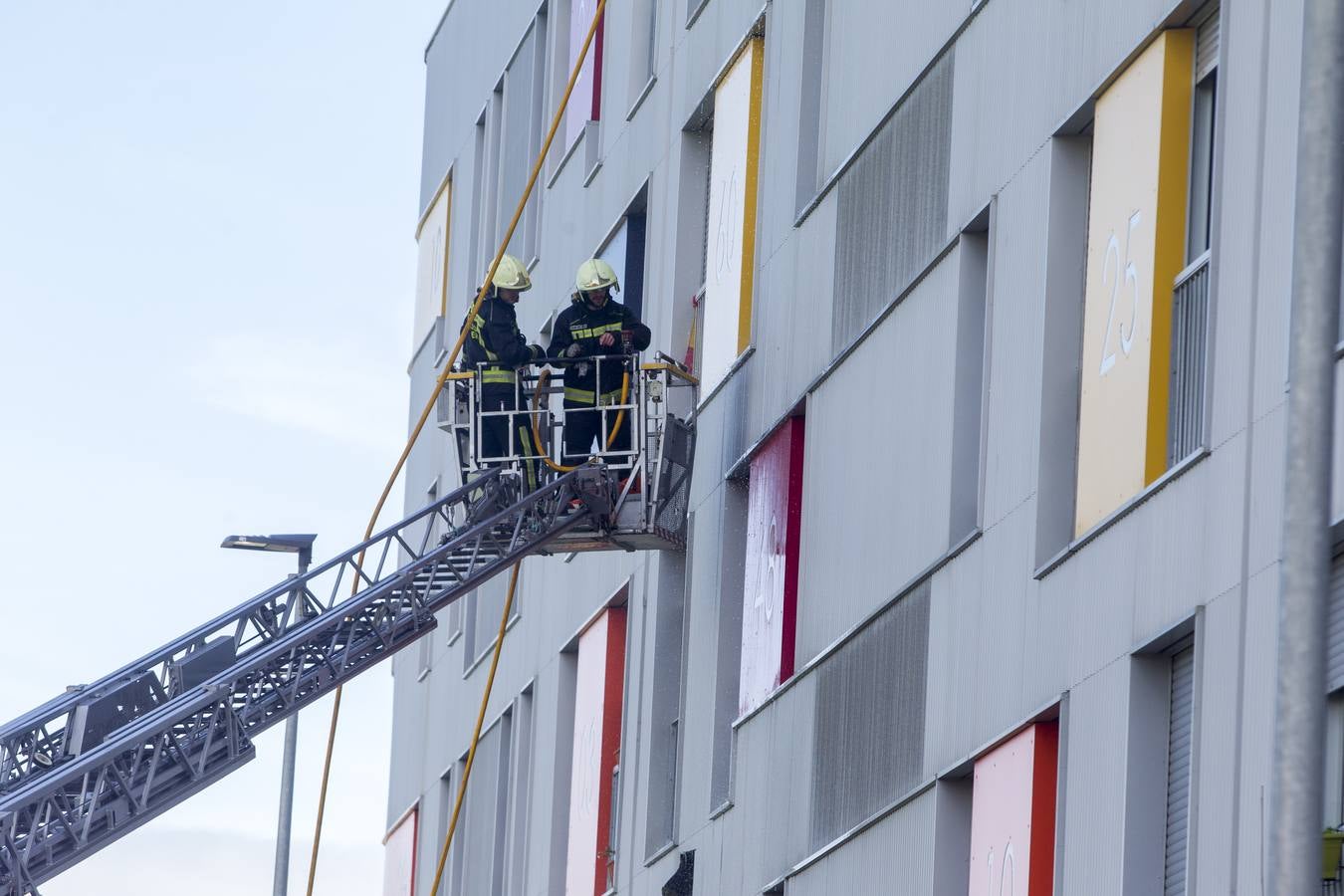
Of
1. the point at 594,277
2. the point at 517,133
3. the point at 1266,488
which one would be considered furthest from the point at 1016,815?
the point at 517,133

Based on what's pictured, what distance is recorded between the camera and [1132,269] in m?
14.1

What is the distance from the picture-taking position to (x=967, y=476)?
54.3ft

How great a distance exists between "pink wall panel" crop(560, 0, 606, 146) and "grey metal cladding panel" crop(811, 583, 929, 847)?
12.0 meters

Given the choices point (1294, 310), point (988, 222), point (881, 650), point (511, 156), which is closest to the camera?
point (1294, 310)

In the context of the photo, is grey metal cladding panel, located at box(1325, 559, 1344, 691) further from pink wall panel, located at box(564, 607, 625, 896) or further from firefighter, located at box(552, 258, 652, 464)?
pink wall panel, located at box(564, 607, 625, 896)

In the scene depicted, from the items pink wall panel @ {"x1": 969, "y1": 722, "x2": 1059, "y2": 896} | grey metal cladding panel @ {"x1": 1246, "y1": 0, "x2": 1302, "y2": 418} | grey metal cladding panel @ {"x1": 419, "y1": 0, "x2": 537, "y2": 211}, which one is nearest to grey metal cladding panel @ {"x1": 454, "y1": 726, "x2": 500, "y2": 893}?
grey metal cladding panel @ {"x1": 419, "y1": 0, "x2": 537, "y2": 211}

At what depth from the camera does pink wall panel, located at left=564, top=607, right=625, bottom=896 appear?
26.5 metres

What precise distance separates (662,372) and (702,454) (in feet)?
3.71

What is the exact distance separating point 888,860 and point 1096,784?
371cm

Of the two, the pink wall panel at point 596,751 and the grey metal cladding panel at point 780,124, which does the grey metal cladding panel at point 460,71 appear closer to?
the pink wall panel at point 596,751

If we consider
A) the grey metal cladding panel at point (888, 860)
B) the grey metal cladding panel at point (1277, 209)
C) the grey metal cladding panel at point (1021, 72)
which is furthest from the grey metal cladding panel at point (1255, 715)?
the grey metal cladding panel at point (888, 860)

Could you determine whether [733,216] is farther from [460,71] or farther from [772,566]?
[460,71]

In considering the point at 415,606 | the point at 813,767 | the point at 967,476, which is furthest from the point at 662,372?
the point at 967,476

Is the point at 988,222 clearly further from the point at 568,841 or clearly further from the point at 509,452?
the point at 568,841
